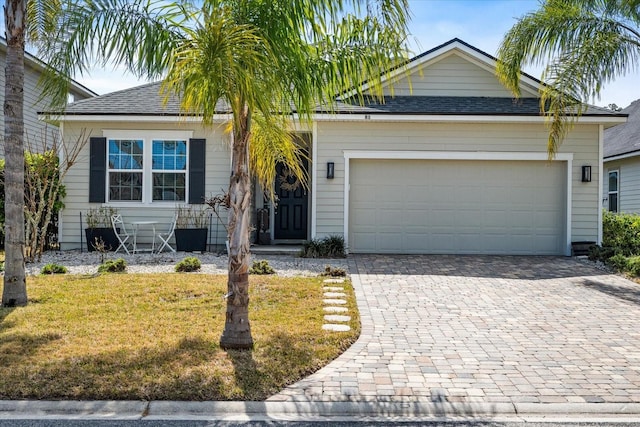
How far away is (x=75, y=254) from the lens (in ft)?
37.6

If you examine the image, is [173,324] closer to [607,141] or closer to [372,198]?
[372,198]

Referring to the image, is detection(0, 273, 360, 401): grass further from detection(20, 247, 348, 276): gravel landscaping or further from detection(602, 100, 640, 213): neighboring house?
detection(602, 100, 640, 213): neighboring house

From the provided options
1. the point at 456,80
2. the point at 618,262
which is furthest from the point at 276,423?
the point at 456,80

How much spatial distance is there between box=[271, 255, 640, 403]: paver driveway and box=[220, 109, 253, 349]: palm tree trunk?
0.92 m

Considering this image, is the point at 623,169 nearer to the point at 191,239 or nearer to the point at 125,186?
the point at 191,239

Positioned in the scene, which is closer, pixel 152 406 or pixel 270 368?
pixel 152 406

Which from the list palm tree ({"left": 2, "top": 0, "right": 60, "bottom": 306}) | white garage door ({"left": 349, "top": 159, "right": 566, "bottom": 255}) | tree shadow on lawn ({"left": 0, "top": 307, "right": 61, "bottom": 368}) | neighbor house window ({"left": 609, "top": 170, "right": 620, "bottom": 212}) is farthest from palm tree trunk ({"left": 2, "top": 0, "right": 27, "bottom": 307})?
neighbor house window ({"left": 609, "top": 170, "right": 620, "bottom": 212})

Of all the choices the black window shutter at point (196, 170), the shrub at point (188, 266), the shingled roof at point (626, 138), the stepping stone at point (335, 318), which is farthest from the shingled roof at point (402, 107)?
the stepping stone at point (335, 318)

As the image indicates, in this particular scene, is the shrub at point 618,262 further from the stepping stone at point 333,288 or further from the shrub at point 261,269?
the shrub at point 261,269

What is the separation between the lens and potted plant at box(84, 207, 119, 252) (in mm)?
11727

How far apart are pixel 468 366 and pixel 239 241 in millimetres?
2490

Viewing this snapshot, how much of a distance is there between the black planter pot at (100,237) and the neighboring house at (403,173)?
584 mm

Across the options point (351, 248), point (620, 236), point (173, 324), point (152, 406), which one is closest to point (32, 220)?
point (173, 324)

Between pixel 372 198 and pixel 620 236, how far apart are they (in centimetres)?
569
